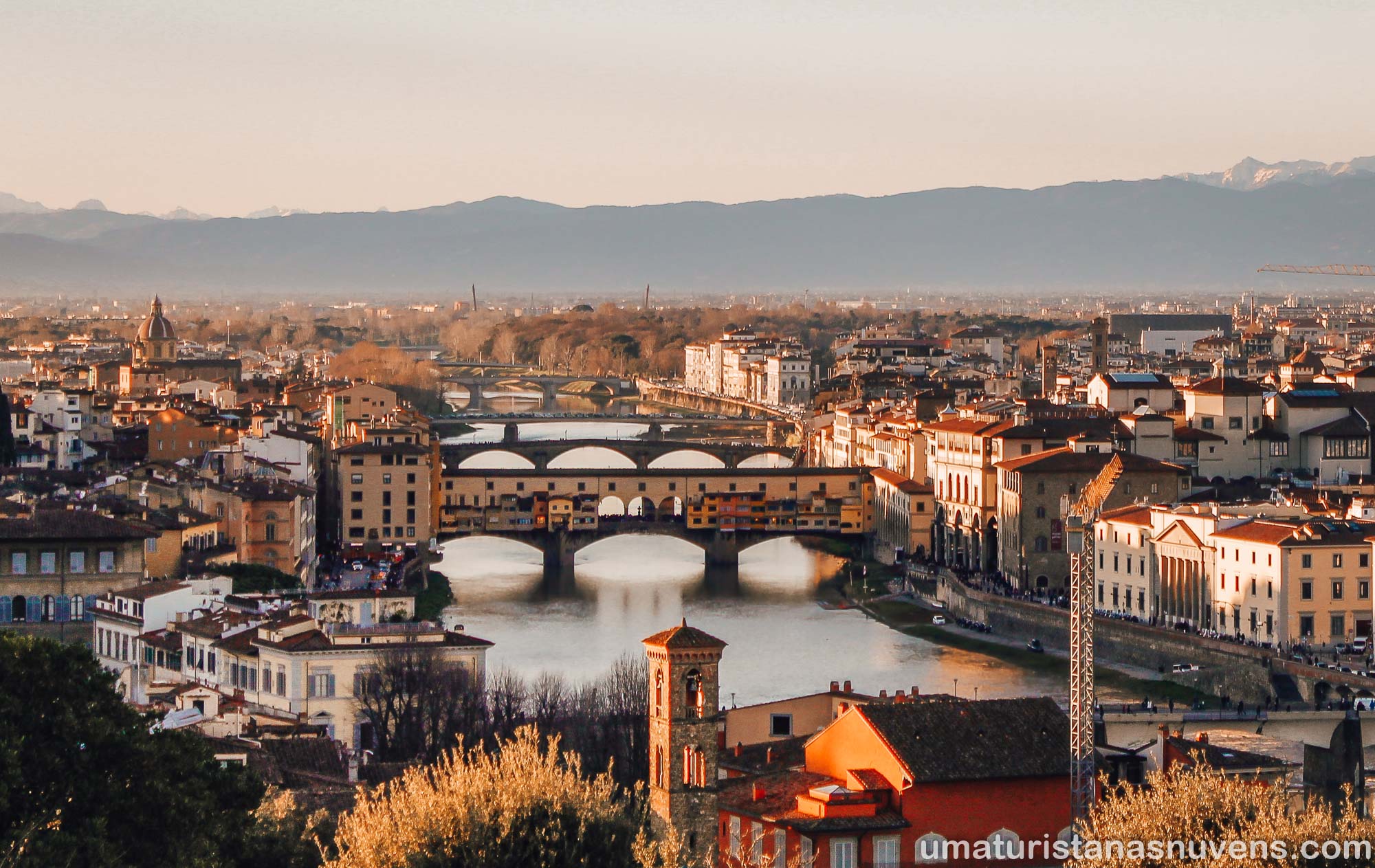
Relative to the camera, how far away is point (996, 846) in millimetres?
13219

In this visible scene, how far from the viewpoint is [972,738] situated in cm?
1362

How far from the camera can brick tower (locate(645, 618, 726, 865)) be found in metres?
13.2

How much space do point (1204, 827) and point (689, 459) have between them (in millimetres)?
37827

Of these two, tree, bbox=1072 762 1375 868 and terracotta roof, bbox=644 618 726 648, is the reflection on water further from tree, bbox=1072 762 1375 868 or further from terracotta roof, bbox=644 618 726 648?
tree, bbox=1072 762 1375 868

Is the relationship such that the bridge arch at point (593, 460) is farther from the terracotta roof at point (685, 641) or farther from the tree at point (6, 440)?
the terracotta roof at point (685, 641)

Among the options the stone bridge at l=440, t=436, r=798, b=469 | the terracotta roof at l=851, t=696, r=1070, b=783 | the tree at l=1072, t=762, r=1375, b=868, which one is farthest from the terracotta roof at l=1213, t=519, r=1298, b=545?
the stone bridge at l=440, t=436, r=798, b=469

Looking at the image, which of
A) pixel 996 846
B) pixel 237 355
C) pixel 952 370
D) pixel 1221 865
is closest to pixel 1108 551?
pixel 996 846

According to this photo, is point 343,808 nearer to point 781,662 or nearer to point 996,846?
point 996,846

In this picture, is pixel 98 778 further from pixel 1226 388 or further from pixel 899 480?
pixel 1226 388

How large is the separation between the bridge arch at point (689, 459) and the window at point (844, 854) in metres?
34.7

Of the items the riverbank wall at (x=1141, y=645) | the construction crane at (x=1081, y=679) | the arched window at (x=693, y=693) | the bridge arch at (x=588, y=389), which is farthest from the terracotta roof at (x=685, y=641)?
the bridge arch at (x=588, y=389)

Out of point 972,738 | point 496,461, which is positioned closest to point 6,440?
point 496,461

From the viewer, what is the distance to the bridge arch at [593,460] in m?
51.4

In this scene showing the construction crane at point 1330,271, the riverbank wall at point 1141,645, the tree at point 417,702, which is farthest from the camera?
the construction crane at point 1330,271
